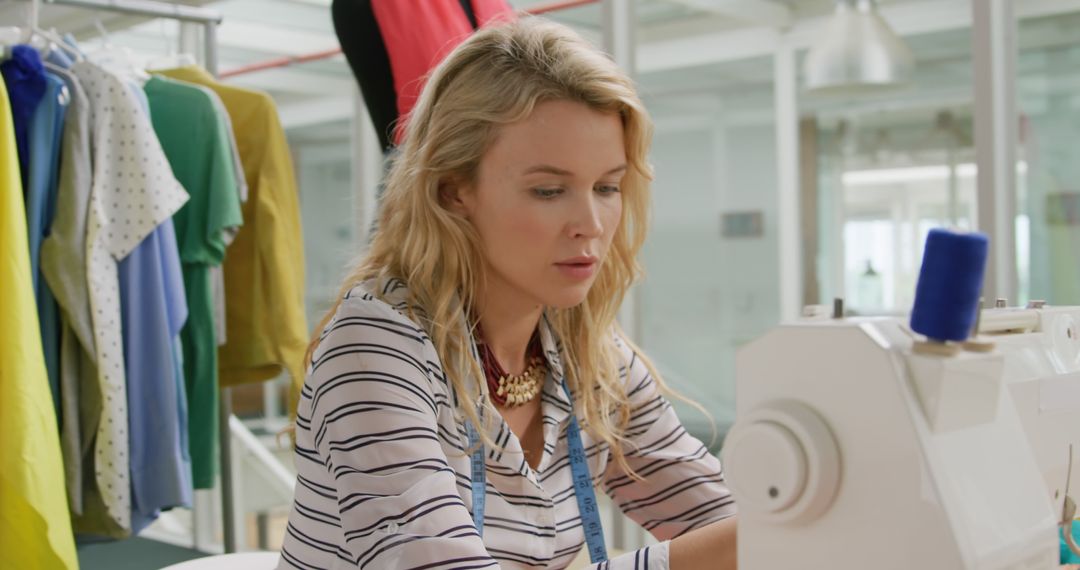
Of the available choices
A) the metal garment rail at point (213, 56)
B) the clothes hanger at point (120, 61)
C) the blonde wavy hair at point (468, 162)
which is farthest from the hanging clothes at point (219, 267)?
the blonde wavy hair at point (468, 162)

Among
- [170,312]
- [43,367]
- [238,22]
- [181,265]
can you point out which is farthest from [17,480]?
[238,22]

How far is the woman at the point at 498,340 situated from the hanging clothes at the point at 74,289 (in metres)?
1.00

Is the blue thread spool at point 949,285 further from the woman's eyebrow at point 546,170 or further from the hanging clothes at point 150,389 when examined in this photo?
the hanging clothes at point 150,389

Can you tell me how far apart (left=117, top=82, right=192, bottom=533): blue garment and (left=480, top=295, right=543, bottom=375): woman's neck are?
1.13 m

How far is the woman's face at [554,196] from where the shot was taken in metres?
1.16

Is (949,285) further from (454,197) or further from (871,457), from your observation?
(454,197)

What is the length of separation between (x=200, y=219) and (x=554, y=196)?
1.47 meters

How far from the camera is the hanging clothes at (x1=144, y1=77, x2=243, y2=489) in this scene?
2383mm

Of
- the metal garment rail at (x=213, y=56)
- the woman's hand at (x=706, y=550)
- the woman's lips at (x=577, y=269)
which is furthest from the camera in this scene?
the metal garment rail at (x=213, y=56)

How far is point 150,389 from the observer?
2186 millimetres

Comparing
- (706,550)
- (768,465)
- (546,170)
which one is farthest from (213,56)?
(768,465)

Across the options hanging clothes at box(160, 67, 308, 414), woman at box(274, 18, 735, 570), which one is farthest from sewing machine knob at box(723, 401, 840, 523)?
hanging clothes at box(160, 67, 308, 414)

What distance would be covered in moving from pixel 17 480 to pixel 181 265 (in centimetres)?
74

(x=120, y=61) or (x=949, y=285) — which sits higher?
(x=120, y=61)
